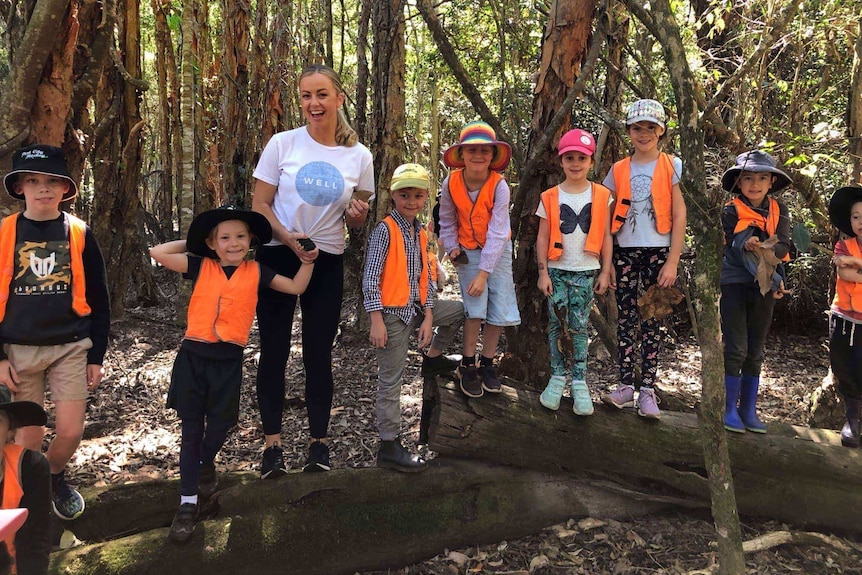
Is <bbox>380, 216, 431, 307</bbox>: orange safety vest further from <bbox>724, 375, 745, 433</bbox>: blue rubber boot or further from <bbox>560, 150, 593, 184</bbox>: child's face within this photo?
<bbox>724, 375, 745, 433</bbox>: blue rubber boot

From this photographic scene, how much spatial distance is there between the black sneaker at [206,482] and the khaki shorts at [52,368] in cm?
76

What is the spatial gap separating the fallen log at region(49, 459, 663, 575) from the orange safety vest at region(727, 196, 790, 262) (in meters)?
1.95

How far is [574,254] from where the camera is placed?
3711 millimetres

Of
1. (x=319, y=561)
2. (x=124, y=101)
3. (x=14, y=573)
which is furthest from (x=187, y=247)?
(x=124, y=101)

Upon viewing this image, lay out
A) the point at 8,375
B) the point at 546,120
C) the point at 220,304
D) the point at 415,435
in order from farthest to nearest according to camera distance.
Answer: the point at 415,435 → the point at 546,120 → the point at 220,304 → the point at 8,375

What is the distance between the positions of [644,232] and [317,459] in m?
2.47

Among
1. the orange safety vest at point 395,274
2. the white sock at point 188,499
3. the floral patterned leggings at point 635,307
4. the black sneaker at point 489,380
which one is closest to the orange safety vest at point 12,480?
the white sock at point 188,499

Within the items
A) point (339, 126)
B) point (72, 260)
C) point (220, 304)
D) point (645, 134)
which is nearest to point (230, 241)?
point (220, 304)

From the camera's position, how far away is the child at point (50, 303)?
2969mm

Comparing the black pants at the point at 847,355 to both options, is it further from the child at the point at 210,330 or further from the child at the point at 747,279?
the child at the point at 210,330

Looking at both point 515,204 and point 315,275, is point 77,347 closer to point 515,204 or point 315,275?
point 315,275

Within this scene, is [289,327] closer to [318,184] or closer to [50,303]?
[318,184]

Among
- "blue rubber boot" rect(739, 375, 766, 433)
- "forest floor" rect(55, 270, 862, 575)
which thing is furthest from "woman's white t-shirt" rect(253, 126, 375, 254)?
"blue rubber boot" rect(739, 375, 766, 433)

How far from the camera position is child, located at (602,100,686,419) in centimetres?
366
